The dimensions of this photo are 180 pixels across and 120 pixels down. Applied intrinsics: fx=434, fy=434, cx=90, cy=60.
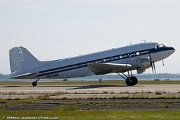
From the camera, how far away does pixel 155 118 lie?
67.5ft

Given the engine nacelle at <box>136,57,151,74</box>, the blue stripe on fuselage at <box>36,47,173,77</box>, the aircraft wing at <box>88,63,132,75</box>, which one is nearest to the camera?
the engine nacelle at <box>136,57,151,74</box>

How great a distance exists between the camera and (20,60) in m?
63.8

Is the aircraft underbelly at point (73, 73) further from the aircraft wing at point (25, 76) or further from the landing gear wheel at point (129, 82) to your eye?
the landing gear wheel at point (129, 82)

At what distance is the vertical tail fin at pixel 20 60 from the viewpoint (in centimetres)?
6350

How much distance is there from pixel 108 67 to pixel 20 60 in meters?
13.5

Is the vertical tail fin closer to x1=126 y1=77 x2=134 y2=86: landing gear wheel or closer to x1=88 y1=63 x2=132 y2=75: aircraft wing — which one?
x1=88 y1=63 x2=132 y2=75: aircraft wing

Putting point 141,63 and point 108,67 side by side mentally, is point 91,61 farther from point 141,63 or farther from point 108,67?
point 141,63

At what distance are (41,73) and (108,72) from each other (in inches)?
382

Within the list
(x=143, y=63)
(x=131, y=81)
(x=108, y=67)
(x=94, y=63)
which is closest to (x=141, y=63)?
(x=143, y=63)

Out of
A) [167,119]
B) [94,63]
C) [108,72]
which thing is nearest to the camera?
[167,119]

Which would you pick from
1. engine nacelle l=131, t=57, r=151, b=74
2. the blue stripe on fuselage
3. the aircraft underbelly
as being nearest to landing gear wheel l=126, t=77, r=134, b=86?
engine nacelle l=131, t=57, r=151, b=74

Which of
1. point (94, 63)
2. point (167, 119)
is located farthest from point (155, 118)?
point (94, 63)

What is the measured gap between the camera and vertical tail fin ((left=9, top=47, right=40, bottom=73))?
63500 mm

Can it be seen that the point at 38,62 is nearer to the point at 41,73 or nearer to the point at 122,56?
the point at 41,73
